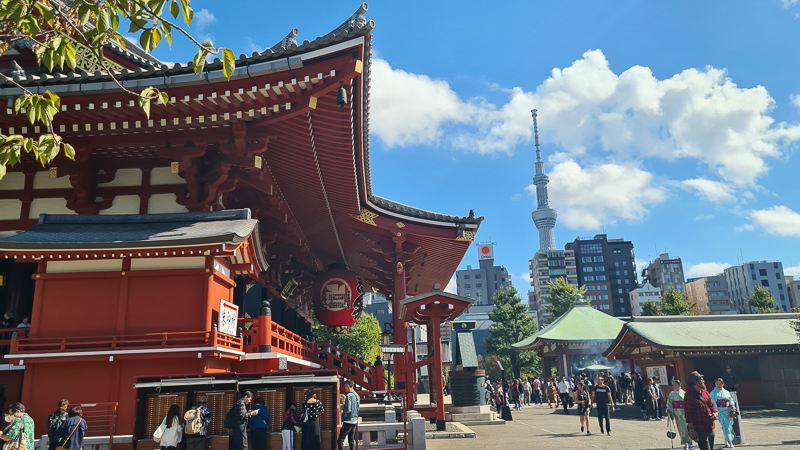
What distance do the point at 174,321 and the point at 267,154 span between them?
13.9 ft

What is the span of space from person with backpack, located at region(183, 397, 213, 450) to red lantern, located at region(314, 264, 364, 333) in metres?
11.3

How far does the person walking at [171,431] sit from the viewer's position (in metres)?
8.35

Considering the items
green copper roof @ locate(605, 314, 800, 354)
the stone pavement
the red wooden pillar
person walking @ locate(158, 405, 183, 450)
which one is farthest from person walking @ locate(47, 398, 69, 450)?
green copper roof @ locate(605, 314, 800, 354)

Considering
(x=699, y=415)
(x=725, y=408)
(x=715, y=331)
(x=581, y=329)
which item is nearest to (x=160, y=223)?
(x=699, y=415)

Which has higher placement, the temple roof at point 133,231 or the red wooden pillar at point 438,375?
the temple roof at point 133,231

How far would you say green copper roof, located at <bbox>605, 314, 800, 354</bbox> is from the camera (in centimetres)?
2219

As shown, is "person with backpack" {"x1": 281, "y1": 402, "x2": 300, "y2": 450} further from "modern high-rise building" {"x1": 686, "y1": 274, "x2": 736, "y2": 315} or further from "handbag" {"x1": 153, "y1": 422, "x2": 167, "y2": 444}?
"modern high-rise building" {"x1": 686, "y1": 274, "x2": 736, "y2": 315}

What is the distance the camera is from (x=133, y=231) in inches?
406

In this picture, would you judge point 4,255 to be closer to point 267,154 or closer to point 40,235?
point 40,235

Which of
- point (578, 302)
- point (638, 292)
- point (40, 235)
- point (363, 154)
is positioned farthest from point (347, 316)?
point (638, 292)

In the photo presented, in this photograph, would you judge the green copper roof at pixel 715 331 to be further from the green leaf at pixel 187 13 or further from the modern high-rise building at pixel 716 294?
the modern high-rise building at pixel 716 294

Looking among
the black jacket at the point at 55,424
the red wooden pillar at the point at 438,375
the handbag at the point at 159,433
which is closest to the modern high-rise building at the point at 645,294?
the red wooden pillar at the point at 438,375

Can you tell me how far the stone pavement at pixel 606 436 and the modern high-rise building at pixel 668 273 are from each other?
107 m

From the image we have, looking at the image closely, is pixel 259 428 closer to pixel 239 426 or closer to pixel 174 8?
pixel 239 426
